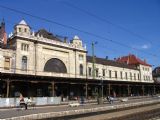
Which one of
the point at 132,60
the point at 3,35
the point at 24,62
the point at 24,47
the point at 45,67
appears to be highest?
the point at 3,35

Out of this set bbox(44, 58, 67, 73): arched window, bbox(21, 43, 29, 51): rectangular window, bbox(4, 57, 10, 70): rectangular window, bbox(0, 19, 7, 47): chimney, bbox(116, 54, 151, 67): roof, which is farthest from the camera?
bbox(116, 54, 151, 67): roof

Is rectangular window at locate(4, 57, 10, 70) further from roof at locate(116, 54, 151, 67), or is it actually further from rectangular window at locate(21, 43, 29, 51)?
roof at locate(116, 54, 151, 67)

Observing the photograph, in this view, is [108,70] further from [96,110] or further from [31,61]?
[96,110]

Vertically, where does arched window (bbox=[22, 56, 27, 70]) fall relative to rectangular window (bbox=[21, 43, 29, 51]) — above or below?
below

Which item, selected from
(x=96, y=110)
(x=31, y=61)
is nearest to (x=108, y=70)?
(x=31, y=61)

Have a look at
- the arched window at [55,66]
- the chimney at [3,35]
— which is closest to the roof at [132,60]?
the arched window at [55,66]

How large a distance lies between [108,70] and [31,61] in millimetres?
25467

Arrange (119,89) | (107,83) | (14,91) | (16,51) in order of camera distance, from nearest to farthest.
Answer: (14,91) < (16,51) < (107,83) < (119,89)

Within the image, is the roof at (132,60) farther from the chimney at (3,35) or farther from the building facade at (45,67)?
the chimney at (3,35)

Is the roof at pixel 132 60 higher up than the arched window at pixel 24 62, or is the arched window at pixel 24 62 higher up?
the roof at pixel 132 60

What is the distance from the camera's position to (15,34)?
44.8m

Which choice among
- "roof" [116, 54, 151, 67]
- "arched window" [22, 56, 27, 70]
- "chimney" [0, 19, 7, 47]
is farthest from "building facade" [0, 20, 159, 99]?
"roof" [116, 54, 151, 67]

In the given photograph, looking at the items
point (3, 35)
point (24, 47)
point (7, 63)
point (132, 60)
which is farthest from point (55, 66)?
point (132, 60)

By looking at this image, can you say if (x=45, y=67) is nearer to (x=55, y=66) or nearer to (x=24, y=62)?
(x=55, y=66)
